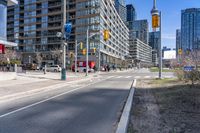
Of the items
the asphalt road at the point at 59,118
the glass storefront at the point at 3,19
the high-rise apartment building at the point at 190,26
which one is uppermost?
the high-rise apartment building at the point at 190,26

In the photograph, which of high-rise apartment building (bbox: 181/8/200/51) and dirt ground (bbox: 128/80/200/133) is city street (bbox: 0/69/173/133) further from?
high-rise apartment building (bbox: 181/8/200/51)

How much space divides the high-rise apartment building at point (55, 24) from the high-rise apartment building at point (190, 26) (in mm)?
27496

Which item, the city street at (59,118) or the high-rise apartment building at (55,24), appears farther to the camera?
the high-rise apartment building at (55,24)

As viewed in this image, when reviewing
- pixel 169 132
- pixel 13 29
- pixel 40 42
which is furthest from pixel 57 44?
pixel 169 132

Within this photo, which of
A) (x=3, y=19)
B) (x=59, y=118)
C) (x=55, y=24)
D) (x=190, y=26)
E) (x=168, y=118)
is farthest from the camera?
(x=55, y=24)

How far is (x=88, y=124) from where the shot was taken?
745 cm

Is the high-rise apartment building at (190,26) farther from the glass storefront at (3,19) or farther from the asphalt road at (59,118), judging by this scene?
the asphalt road at (59,118)

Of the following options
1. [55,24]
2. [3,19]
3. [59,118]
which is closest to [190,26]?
[55,24]

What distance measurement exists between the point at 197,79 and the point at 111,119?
33.5ft

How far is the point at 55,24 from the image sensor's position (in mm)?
104250

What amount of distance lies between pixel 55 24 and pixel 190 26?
55.6m

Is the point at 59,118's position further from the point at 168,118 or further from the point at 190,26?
the point at 190,26

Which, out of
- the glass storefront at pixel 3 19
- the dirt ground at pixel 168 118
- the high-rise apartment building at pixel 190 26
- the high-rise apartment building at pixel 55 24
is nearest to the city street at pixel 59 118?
the dirt ground at pixel 168 118

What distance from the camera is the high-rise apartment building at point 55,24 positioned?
300ft
